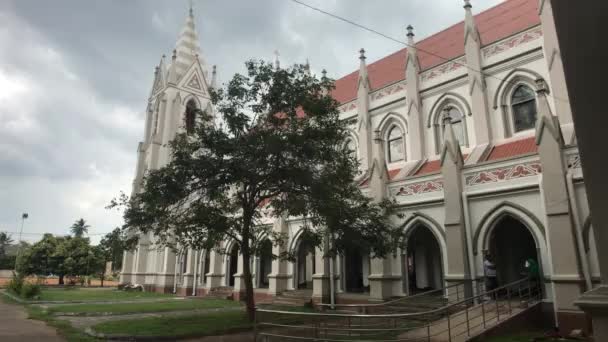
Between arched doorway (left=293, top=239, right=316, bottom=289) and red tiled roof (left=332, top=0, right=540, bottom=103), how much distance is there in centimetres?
902

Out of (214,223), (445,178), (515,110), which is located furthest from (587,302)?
(515,110)

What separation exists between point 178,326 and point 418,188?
9613mm

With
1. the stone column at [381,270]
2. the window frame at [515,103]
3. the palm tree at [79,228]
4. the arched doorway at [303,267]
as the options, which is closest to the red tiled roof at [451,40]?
the window frame at [515,103]

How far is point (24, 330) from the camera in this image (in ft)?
37.0

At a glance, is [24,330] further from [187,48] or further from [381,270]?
[187,48]

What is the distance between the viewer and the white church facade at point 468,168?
11.7 m

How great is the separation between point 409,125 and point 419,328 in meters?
11.1

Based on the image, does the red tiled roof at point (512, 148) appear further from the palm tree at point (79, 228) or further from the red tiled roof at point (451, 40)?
the palm tree at point (79, 228)

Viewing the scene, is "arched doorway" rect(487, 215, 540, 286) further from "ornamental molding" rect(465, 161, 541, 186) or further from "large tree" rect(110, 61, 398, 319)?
"large tree" rect(110, 61, 398, 319)

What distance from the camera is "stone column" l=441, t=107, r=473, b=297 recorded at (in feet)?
43.9

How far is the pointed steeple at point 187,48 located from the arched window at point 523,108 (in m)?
29.0

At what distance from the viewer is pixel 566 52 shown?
326 centimetres

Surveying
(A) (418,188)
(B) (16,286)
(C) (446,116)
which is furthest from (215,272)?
(C) (446,116)

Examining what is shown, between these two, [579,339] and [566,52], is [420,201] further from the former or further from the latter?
[566,52]
